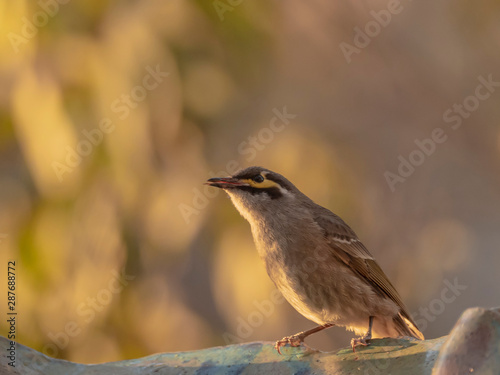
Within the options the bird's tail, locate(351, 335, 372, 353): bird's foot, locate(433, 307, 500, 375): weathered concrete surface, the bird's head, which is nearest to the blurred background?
the bird's tail

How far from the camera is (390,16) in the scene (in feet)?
23.1

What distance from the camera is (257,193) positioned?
3787 millimetres

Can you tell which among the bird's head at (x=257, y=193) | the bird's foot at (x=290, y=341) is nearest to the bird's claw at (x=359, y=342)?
the bird's foot at (x=290, y=341)

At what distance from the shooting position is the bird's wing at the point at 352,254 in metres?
3.89

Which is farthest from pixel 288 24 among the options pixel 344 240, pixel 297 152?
pixel 344 240

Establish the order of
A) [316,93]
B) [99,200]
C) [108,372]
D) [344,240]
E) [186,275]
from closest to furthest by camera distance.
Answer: [108,372], [344,240], [99,200], [186,275], [316,93]

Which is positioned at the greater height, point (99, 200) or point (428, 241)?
point (99, 200)

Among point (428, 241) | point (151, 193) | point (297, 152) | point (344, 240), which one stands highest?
point (151, 193)

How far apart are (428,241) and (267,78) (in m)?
2.13

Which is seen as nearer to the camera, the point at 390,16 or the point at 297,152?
the point at 297,152

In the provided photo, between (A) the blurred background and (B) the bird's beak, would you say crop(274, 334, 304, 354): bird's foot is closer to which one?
(B) the bird's beak

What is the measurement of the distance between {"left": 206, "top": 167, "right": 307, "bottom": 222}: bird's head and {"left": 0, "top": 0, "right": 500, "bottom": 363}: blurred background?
6.39 ft

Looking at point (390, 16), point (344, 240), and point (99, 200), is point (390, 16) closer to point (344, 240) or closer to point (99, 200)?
point (99, 200)

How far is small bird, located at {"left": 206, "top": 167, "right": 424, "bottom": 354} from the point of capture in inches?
144
